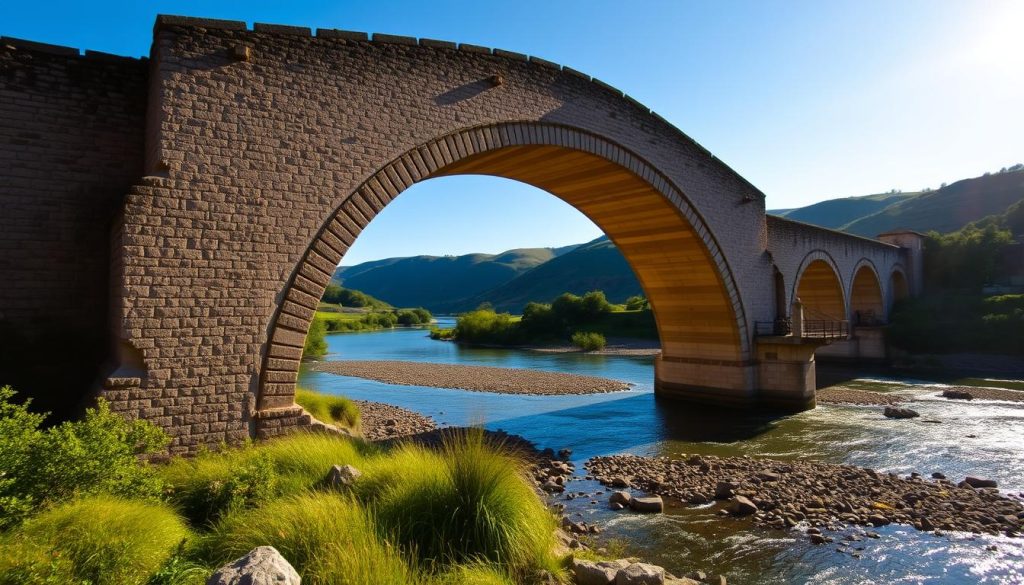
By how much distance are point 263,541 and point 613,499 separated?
6348 mm

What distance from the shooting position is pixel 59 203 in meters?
8.74

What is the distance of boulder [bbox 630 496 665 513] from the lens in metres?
9.35

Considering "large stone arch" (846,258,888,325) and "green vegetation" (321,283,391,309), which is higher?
"green vegetation" (321,283,391,309)

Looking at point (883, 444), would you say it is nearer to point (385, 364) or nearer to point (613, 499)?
point (613, 499)

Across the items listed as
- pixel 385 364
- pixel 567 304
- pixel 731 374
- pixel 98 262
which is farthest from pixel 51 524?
pixel 567 304

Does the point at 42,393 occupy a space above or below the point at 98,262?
below

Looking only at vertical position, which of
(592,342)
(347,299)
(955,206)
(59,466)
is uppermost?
(955,206)

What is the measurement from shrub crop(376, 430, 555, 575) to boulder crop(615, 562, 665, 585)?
70 centimetres

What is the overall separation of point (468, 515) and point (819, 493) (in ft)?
24.1

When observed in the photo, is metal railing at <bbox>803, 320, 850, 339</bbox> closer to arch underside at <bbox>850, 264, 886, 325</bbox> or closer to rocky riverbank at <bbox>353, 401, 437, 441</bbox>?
arch underside at <bbox>850, 264, 886, 325</bbox>

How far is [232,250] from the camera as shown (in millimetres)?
8789

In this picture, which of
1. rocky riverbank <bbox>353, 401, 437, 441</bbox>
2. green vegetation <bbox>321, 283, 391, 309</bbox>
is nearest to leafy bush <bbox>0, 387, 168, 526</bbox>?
rocky riverbank <bbox>353, 401, 437, 441</bbox>

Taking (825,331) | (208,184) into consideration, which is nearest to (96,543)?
(208,184)

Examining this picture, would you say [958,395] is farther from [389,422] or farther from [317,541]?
[317,541]
